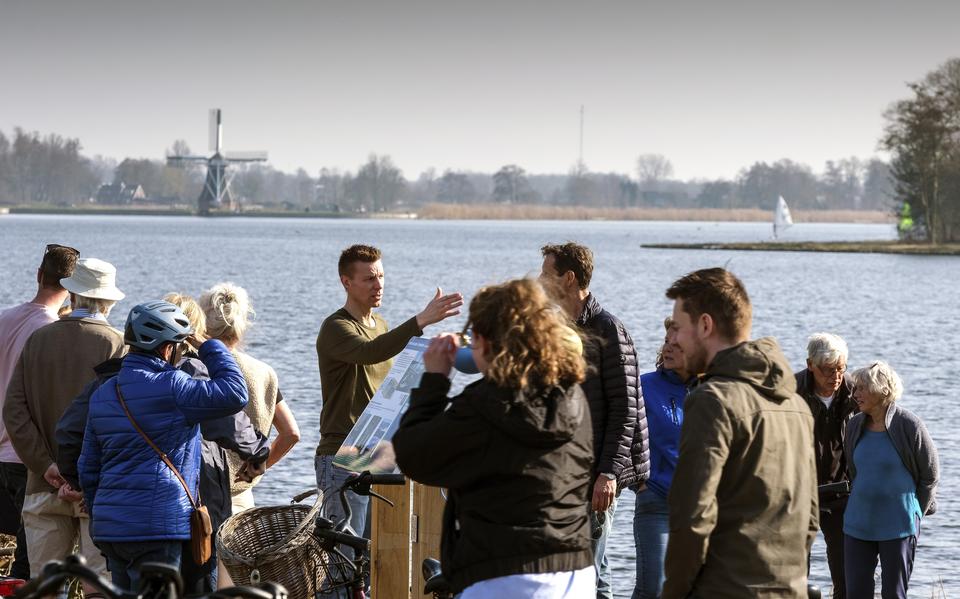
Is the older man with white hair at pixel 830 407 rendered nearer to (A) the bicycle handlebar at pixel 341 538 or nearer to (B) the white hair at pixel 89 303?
(A) the bicycle handlebar at pixel 341 538

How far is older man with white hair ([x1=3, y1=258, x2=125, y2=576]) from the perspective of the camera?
19.8ft

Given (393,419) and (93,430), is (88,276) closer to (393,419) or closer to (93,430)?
(93,430)

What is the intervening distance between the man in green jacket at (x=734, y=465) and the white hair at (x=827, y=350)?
2747 millimetres

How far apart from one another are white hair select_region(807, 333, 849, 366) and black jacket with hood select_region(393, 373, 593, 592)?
11.6ft

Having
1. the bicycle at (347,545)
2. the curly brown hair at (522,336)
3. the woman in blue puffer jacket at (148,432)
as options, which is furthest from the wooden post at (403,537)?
the curly brown hair at (522,336)

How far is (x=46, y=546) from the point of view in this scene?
6270mm

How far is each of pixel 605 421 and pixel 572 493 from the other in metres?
1.94

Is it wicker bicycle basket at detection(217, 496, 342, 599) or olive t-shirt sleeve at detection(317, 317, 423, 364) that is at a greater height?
olive t-shirt sleeve at detection(317, 317, 423, 364)

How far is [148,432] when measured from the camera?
475 centimetres

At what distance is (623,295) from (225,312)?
4543 cm

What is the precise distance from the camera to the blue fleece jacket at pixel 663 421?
5996 millimetres

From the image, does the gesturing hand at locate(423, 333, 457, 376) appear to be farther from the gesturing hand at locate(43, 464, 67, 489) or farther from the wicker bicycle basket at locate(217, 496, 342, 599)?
the gesturing hand at locate(43, 464, 67, 489)

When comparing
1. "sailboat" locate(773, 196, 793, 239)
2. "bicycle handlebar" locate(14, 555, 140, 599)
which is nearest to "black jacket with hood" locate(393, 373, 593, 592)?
"bicycle handlebar" locate(14, 555, 140, 599)

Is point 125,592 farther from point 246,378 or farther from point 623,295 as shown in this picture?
point 623,295
